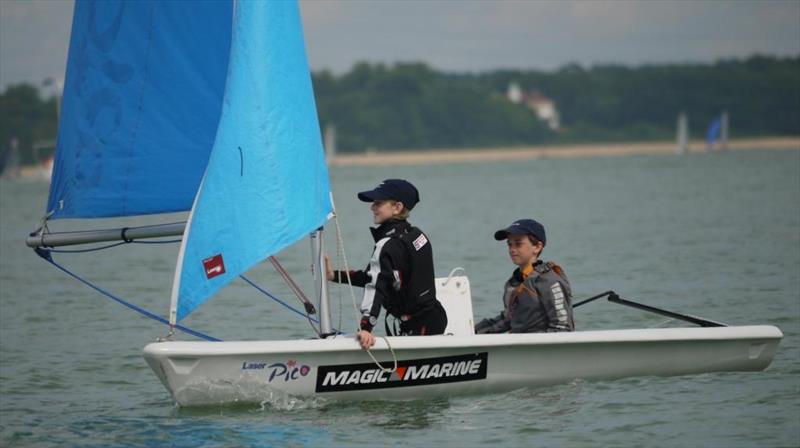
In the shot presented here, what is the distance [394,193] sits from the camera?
28.3 feet

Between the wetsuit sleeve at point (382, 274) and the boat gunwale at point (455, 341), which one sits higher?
the wetsuit sleeve at point (382, 274)

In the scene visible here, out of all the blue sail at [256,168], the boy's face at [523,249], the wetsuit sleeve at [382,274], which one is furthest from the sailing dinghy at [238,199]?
the boy's face at [523,249]

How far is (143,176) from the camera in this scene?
9.34 meters

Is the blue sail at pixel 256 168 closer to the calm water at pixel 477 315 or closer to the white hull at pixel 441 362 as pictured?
the white hull at pixel 441 362

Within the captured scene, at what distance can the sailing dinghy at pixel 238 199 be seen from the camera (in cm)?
835

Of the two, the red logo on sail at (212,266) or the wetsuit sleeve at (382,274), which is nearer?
the red logo on sail at (212,266)

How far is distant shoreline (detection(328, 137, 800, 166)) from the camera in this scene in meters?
101

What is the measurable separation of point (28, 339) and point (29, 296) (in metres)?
4.12

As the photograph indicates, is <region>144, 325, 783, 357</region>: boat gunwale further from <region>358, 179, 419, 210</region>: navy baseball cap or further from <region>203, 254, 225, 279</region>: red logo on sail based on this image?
<region>358, 179, 419, 210</region>: navy baseball cap

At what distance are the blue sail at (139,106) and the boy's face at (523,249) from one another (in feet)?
7.31

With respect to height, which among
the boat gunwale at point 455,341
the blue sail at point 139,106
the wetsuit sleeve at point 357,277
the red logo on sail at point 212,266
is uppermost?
the blue sail at point 139,106

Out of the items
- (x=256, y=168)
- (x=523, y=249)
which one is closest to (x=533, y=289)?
(x=523, y=249)

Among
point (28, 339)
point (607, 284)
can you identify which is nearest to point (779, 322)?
point (607, 284)

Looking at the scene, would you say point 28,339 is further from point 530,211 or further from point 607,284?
point 530,211
